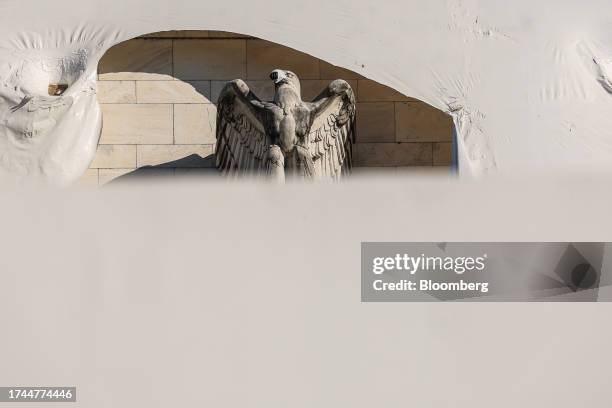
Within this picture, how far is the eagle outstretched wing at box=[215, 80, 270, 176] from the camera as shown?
25.9ft

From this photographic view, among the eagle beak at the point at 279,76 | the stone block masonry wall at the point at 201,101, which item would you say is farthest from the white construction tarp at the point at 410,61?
the stone block masonry wall at the point at 201,101

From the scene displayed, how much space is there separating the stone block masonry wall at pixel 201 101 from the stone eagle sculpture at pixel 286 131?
0.56m

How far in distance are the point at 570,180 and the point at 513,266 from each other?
0.67 meters

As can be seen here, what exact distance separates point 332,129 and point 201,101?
1167 mm

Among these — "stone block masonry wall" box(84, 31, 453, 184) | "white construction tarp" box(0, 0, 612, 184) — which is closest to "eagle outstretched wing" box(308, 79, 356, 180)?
"white construction tarp" box(0, 0, 612, 184)

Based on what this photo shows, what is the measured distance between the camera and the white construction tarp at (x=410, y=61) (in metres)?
7.30

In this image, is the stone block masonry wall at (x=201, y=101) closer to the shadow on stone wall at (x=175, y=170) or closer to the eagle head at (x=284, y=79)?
the shadow on stone wall at (x=175, y=170)

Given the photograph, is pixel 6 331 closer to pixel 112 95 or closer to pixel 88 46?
pixel 88 46

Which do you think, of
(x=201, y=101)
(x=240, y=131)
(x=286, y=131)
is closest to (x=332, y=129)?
(x=286, y=131)

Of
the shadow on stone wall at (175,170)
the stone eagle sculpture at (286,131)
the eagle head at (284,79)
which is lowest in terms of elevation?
the shadow on stone wall at (175,170)

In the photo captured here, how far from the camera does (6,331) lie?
6.10 metres

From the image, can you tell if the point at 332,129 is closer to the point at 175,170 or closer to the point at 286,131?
the point at 286,131

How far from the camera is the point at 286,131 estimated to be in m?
7.70

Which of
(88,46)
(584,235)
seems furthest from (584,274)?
(88,46)
